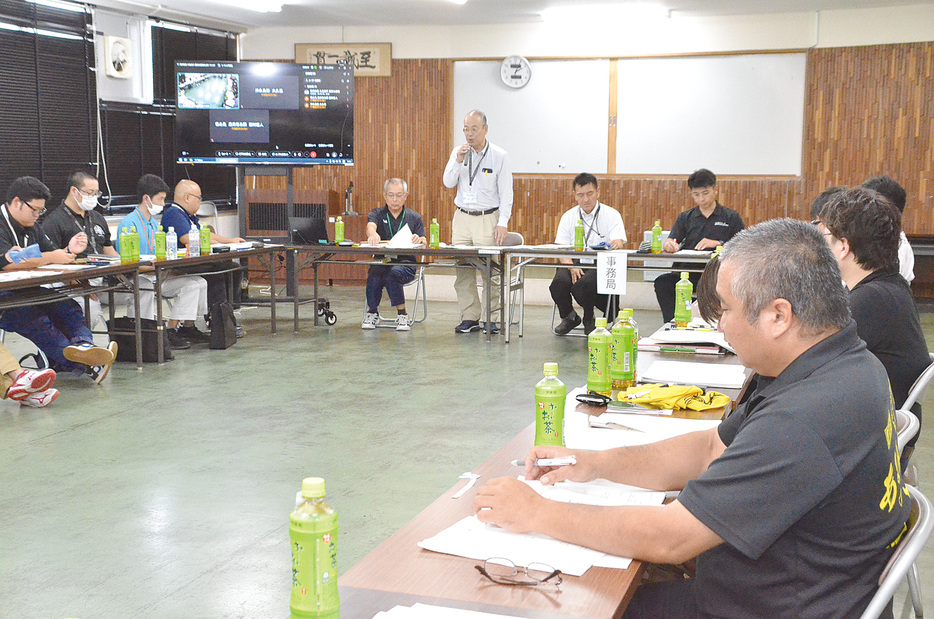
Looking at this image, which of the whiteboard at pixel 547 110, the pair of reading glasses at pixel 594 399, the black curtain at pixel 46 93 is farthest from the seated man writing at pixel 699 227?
the black curtain at pixel 46 93

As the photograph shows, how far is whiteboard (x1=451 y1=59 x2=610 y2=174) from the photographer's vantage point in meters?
9.75

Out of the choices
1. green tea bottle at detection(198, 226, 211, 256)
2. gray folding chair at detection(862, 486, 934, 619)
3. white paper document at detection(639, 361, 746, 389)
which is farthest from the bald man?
gray folding chair at detection(862, 486, 934, 619)

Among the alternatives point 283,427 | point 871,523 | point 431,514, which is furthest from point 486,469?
point 283,427

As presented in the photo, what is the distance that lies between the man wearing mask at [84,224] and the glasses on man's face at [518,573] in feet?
17.4

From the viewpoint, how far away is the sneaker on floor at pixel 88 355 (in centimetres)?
544

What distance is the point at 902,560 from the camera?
1317 mm

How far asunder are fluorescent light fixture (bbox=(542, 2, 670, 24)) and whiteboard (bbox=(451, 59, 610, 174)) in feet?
1.47

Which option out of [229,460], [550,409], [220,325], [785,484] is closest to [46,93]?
[220,325]

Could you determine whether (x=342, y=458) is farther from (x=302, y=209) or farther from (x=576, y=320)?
(x=302, y=209)

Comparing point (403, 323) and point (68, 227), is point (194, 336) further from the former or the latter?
point (403, 323)

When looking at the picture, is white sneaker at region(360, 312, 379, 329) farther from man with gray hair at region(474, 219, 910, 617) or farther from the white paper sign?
man with gray hair at region(474, 219, 910, 617)

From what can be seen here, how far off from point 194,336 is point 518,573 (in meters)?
6.08

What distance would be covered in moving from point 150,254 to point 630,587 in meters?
5.80

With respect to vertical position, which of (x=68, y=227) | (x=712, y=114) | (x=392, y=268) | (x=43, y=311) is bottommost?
(x=43, y=311)
